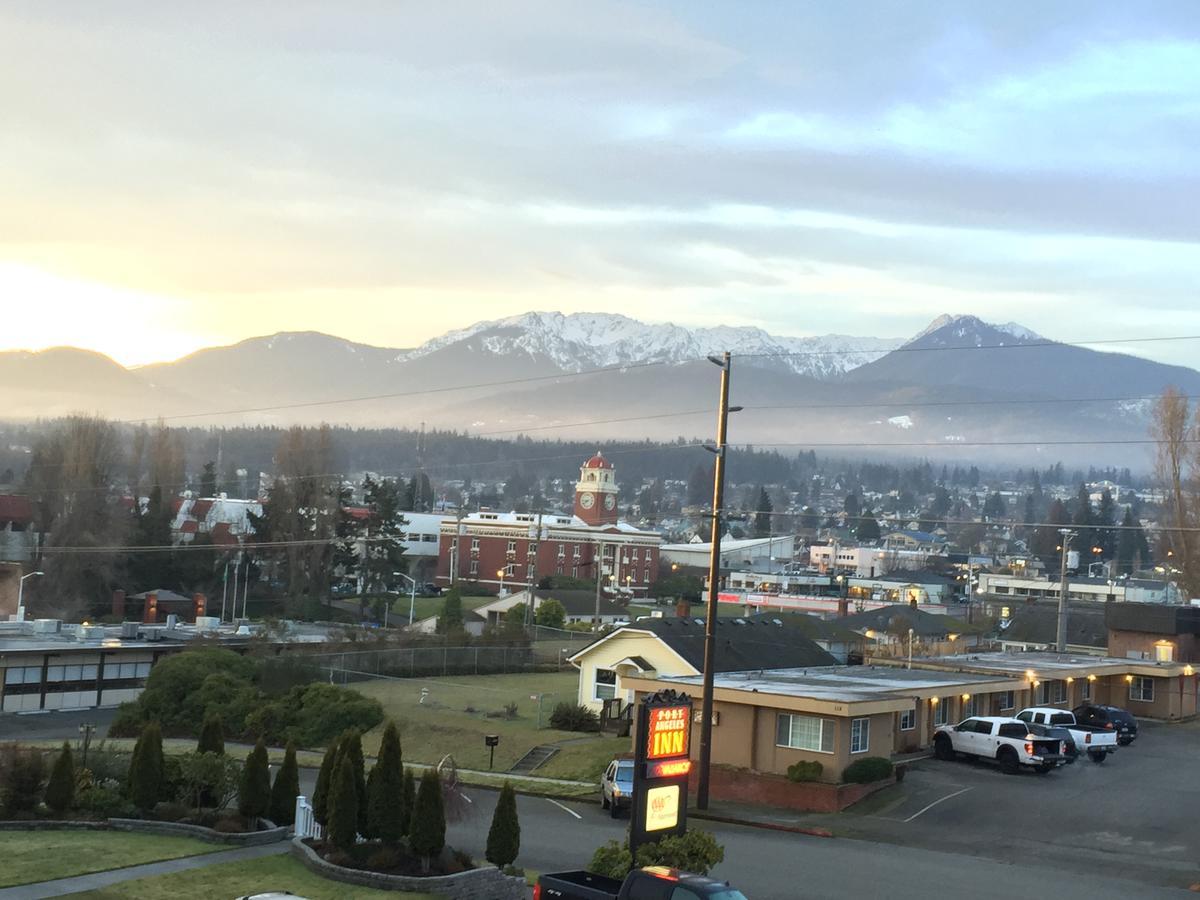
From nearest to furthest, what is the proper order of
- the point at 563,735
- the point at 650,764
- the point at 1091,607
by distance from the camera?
1. the point at 650,764
2. the point at 563,735
3. the point at 1091,607

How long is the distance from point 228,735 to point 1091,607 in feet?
245

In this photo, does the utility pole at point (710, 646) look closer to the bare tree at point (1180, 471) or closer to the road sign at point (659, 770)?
the road sign at point (659, 770)

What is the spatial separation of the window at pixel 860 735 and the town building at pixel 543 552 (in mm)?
96918

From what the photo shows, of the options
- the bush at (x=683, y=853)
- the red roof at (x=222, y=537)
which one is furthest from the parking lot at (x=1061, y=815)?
the red roof at (x=222, y=537)

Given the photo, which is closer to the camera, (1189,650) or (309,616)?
(1189,650)

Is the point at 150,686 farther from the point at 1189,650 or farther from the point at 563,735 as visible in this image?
the point at 1189,650

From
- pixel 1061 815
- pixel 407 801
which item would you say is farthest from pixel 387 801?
pixel 1061 815

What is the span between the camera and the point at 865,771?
34219 mm

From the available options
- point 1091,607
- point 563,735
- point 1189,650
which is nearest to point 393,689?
point 563,735

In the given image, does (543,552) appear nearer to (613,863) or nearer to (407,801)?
(407,801)

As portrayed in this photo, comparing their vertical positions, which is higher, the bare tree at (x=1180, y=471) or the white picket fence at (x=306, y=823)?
the bare tree at (x=1180, y=471)

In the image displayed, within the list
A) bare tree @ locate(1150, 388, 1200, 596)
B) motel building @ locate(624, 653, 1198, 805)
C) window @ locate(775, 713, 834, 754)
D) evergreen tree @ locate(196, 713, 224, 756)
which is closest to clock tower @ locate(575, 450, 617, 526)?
bare tree @ locate(1150, 388, 1200, 596)

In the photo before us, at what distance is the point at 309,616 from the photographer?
94250 mm

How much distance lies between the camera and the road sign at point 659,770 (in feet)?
69.6
